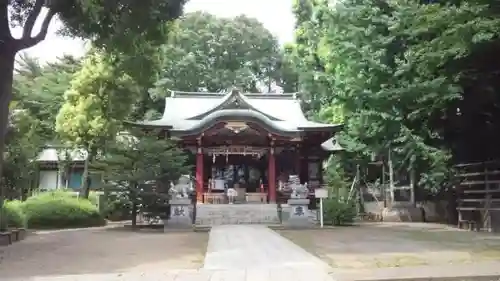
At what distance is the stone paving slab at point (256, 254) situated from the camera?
7.71 meters

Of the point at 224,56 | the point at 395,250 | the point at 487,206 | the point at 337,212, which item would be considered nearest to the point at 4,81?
the point at 395,250

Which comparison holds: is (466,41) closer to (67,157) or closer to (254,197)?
(254,197)

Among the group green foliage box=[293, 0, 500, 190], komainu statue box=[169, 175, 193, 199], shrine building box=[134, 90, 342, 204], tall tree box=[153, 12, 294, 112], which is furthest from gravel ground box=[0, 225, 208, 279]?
tall tree box=[153, 12, 294, 112]

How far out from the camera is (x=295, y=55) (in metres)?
32.5

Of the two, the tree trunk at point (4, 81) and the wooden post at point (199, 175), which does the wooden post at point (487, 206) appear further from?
the tree trunk at point (4, 81)

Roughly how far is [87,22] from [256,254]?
632 cm

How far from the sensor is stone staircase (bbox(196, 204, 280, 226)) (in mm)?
18703

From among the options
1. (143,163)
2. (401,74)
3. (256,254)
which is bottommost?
(256,254)

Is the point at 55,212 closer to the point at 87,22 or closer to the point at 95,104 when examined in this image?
the point at 95,104

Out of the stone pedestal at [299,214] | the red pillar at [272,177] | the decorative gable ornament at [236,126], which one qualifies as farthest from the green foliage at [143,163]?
the red pillar at [272,177]

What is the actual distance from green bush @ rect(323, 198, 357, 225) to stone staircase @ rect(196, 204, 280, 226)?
188 cm

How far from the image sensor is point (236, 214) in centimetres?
1930

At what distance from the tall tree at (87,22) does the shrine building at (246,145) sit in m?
8.14

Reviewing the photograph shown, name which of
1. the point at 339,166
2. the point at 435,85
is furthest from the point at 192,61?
the point at 435,85
